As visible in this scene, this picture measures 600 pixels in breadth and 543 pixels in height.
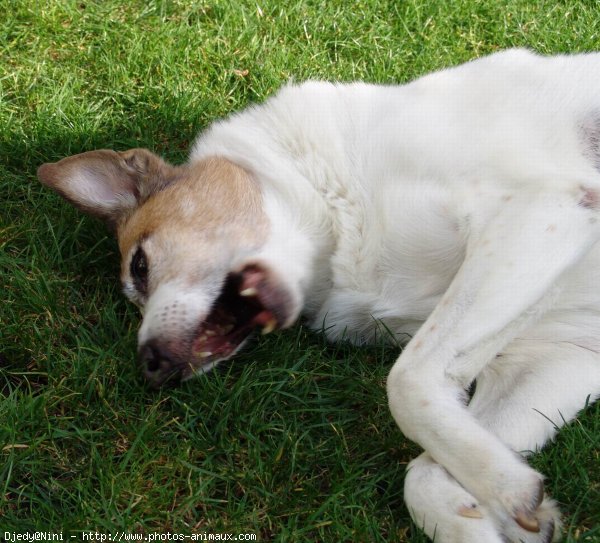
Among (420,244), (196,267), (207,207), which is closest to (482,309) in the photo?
(420,244)

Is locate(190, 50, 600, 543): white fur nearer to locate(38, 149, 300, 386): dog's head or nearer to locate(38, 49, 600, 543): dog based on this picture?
locate(38, 49, 600, 543): dog

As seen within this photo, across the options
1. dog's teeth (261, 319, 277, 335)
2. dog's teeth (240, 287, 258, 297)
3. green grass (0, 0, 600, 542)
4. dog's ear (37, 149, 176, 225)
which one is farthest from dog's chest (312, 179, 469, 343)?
dog's ear (37, 149, 176, 225)

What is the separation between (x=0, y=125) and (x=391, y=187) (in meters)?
2.93

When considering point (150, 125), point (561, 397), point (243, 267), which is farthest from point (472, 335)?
point (150, 125)

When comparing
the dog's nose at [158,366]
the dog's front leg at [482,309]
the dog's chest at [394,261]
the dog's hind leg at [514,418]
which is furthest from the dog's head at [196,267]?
the dog's hind leg at [514,418]

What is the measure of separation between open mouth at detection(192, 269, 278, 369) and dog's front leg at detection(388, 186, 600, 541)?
812 mm

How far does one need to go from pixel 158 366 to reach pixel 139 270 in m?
0.63

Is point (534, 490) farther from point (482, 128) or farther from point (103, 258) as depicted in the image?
point (103, 258)

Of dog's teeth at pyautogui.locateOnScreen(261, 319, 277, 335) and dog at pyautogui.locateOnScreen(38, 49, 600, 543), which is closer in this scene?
dog at pyautogui.locateOnScreen(38, 49, 600, 543)

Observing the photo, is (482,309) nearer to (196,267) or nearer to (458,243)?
(458,243)

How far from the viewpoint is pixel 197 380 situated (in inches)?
154

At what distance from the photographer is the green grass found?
3377 millimetres

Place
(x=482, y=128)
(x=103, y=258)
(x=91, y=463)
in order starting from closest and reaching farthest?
(x=91, y=463)
(x=482, y=128)
(x=103, y=258)

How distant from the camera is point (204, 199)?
165 inches
